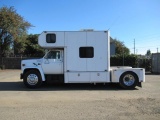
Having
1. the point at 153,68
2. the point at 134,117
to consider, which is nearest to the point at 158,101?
the point at 134,117

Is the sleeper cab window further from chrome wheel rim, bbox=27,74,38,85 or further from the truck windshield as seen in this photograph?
chrome wheel rim, bbox=27,74,38,85

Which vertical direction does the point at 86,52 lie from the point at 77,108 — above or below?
above

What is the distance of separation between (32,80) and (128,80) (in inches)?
202

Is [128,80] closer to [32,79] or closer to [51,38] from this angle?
[51,38]

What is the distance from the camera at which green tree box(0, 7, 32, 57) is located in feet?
119

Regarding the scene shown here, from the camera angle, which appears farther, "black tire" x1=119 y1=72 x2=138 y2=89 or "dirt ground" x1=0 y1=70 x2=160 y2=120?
"black tire" x1=119 y1=72 x2=138 y2=89

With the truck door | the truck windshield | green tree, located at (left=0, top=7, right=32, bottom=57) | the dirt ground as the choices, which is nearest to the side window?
the truck door

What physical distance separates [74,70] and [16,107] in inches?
230

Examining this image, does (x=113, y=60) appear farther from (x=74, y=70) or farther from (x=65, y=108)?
(x=65, y=108)

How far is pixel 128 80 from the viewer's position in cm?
1498

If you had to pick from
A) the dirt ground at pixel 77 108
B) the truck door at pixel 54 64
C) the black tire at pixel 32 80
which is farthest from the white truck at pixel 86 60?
the dirt ground at pixel 77 108

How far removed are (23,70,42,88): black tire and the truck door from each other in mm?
530

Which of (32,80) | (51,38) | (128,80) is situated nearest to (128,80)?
(128,80)

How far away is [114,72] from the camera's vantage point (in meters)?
14.9
